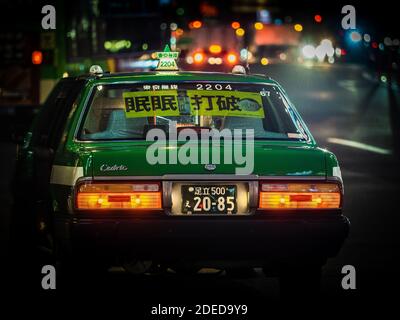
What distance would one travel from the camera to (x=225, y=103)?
807cm

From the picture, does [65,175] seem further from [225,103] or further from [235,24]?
[235,24]

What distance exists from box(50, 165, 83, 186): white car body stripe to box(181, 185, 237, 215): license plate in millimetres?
642

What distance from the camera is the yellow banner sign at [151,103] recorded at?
7.96 metres

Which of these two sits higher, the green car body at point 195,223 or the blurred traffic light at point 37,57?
the green car body at point 195,223

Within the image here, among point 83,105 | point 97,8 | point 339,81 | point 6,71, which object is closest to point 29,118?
point 83,105

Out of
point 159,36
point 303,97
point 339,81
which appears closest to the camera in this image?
point 159,36

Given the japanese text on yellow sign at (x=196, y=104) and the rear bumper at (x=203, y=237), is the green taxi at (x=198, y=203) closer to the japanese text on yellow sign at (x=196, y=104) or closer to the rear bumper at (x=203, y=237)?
the rear bumper at (x=203, y=237)

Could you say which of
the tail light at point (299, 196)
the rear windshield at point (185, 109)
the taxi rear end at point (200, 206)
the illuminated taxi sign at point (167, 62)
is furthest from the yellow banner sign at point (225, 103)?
the tail light at point (299, 196)

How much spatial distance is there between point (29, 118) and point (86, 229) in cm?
415

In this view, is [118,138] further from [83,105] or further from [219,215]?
[219,215]

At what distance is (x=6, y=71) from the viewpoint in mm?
27859

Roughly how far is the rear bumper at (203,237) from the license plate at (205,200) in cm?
6

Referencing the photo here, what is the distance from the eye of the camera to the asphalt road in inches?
323

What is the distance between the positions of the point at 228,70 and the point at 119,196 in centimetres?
3354
